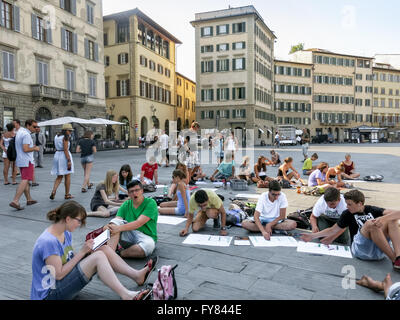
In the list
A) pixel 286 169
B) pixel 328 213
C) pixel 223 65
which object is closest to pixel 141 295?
pixel 328 213

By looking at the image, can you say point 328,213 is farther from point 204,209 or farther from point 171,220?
point 171,220

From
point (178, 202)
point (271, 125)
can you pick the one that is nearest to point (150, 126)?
point (271, 125)

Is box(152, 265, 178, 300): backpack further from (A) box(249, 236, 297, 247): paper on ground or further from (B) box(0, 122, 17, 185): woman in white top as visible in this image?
(B) box(0, 122, 17, 185): woman in white top

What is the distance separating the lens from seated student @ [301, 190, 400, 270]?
14.2ft

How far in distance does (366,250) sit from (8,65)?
26456 millimetres

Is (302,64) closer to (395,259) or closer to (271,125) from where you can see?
(271,125)

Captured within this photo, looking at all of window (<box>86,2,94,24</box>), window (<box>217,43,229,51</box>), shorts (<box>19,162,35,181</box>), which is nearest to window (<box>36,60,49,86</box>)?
window (<box>86,2,94,24</box>)

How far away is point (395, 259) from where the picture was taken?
14.0ft

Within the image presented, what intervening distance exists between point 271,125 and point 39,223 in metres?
55.5

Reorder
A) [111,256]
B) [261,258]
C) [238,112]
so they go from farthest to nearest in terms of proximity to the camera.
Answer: [238,112] < [261,258] < [111,256]

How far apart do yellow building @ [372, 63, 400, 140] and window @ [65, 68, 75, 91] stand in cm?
6376

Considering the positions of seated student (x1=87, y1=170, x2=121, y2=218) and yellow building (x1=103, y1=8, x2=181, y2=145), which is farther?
yellow building (x1=103, y1=8, x2=181, y2=145)

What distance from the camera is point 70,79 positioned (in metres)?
31.5
